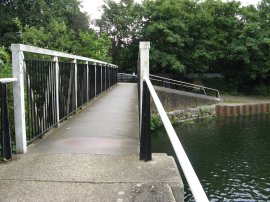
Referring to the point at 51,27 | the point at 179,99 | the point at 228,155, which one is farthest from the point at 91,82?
the point at 179,99

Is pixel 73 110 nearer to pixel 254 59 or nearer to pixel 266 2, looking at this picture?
pixel 254 59

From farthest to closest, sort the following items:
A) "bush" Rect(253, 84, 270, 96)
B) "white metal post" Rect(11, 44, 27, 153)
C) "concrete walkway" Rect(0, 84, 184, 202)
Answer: "bush" Rect(253, 84, 270, 96) → "white metal post" Rect(11, 44, 27, 153) → "concrete walkway" Rect(0, 84, 184, 202)

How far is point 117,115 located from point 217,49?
79.7 ft

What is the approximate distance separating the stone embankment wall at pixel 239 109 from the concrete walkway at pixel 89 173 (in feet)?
65.2

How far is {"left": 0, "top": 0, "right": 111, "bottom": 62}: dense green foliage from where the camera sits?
1642 centimetres

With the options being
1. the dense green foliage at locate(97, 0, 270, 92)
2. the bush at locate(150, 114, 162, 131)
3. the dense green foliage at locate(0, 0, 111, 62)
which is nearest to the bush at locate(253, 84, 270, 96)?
the dense green foliage at locate(97, 0, 270, 92)

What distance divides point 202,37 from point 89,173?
27622 millimetres

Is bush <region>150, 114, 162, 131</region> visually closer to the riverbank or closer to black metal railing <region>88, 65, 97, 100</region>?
the riverbank

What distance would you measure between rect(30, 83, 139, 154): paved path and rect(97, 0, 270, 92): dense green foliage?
20.5 m

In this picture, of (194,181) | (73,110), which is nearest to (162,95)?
(73,110)

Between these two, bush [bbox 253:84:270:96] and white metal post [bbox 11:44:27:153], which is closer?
white metal post [bbox 11:44:27:153]

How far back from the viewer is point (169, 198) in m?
3.19

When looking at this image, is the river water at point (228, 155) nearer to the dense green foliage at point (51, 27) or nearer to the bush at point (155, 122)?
the bush at point (155, 122)

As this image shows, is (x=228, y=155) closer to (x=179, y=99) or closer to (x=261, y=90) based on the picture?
(x=179, y=99)
